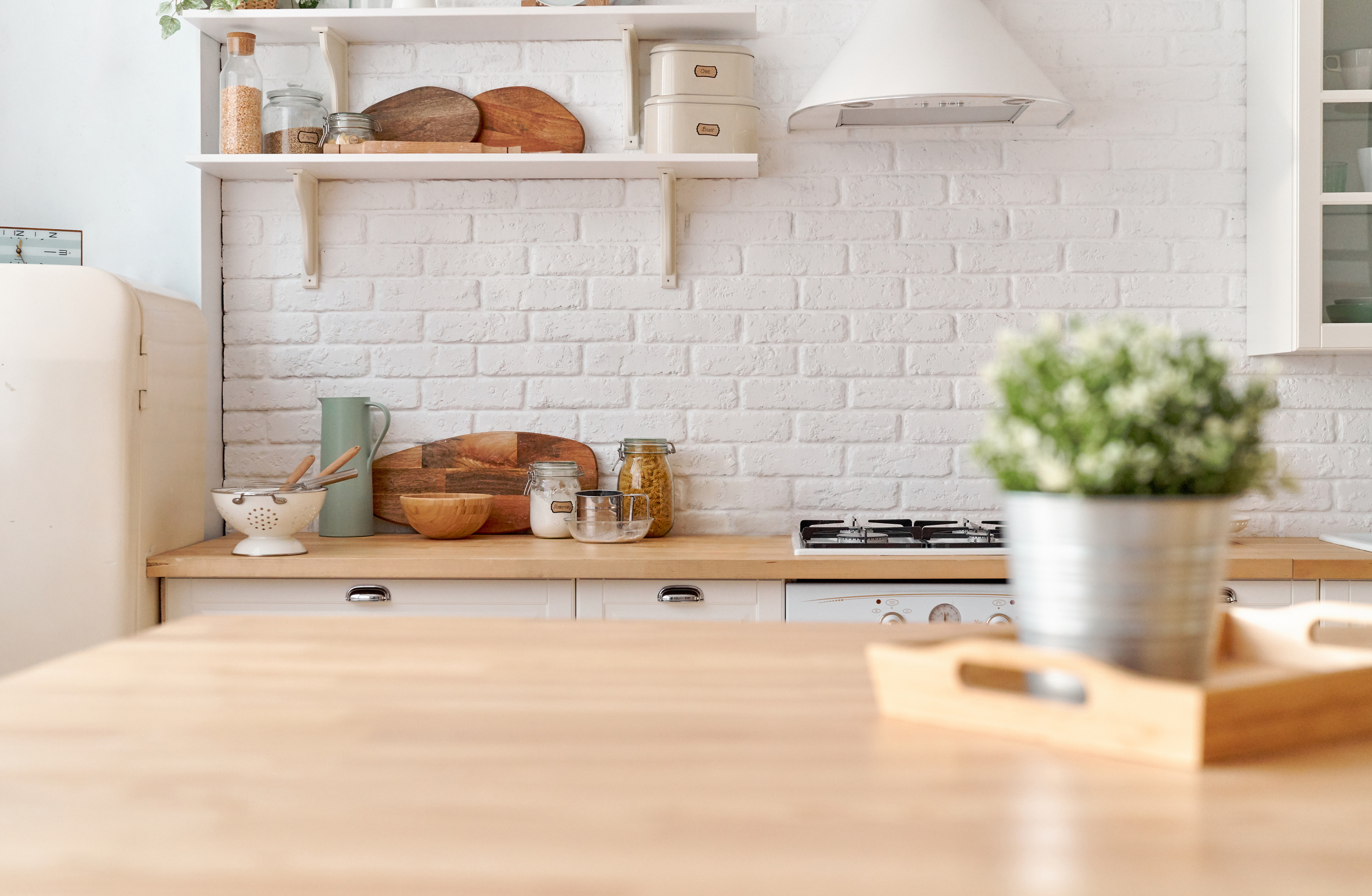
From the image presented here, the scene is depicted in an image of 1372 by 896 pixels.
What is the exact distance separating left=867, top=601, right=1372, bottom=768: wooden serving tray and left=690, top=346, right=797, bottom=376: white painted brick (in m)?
2.02

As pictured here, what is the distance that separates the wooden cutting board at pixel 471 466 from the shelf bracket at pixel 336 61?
927 millimetres

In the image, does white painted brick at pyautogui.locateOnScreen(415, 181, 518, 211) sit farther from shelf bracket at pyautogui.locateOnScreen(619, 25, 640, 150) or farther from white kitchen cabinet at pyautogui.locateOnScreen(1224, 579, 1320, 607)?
white kitchen cabinet at pyautogui.locateOnScreen(1224, 579, 1320, 607)

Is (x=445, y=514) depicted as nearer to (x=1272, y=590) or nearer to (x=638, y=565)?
(x=638, y=565)

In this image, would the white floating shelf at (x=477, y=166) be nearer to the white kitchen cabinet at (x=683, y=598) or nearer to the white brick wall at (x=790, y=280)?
the white brick wall at (x=790, y=280)

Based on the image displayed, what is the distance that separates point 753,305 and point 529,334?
1.96ft

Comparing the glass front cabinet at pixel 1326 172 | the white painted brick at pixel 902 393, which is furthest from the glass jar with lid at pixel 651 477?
the glass front cabinet at pixel 1326 172

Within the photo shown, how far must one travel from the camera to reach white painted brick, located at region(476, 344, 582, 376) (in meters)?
2.92

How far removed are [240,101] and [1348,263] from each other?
8.81 feet

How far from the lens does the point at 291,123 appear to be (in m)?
2.79

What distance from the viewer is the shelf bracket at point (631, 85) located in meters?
2.77

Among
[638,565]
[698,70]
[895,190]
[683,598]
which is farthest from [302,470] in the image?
[895,190]

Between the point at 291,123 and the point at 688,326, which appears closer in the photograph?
the point at 291,123

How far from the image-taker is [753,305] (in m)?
2.90

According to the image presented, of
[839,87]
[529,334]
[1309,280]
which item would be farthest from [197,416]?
[1309,280]
